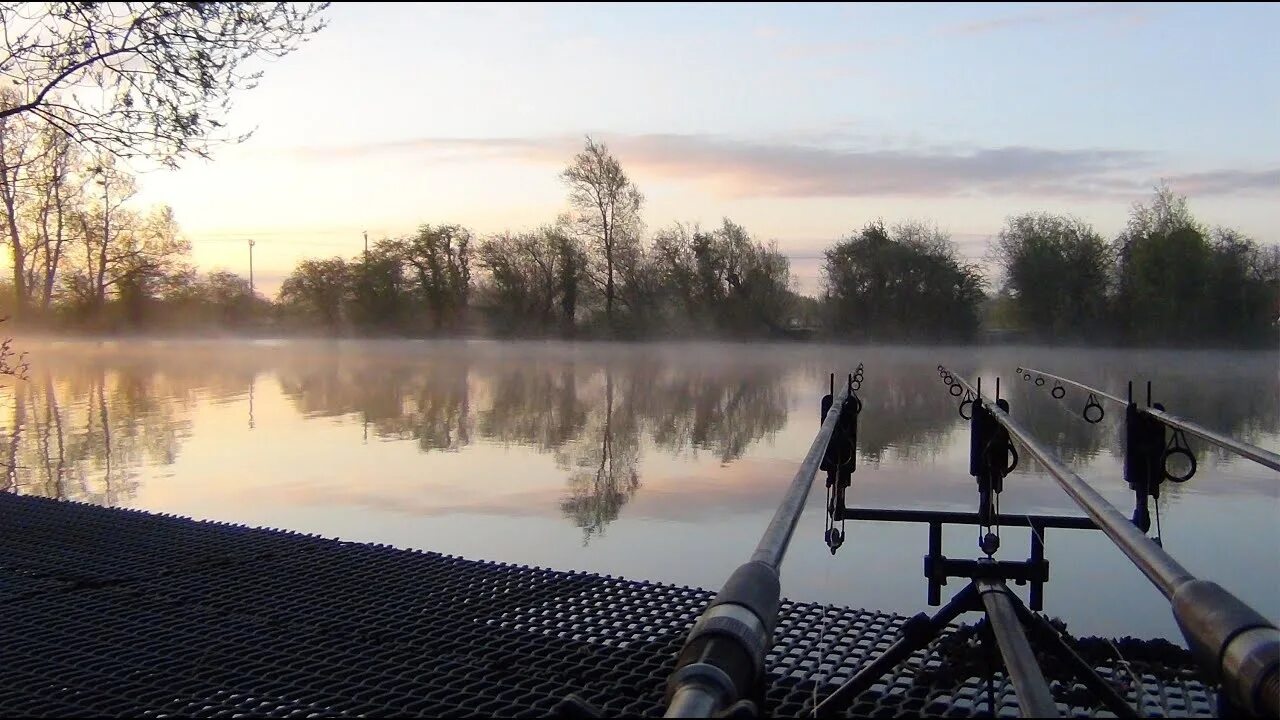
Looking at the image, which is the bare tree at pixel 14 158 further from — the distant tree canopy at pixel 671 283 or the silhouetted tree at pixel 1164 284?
the silhouetted tree at pixel 1164 284

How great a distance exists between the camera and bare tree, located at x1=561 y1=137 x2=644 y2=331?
28.4 metres

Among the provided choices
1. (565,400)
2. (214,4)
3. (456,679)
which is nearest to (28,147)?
(214,4)

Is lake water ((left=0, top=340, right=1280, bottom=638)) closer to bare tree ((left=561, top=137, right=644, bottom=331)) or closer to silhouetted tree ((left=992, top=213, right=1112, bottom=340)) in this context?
silhouetted tree ((left=992, top=213, right=1112, bottom=340))

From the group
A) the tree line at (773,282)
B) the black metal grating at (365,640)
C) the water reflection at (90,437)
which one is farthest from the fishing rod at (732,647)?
the tree line at (773,282)

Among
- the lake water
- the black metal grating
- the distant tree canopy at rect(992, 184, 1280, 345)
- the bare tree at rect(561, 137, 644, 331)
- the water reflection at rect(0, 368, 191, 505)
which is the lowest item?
the lake water

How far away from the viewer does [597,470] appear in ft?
26.8

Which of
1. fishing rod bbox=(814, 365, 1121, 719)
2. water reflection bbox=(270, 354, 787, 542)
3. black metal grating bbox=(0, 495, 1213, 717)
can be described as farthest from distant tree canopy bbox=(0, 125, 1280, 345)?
fishing rod bbox=(814, 365, 1121, 719)

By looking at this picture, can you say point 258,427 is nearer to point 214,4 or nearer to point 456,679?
point 214,4

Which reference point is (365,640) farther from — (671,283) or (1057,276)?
(671,283)

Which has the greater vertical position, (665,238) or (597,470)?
(665,238)

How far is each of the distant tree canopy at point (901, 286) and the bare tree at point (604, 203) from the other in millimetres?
5513

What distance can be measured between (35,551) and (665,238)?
26.0 metres

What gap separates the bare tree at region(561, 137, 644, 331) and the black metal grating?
25.3 meters

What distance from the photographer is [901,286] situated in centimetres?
2623
